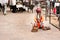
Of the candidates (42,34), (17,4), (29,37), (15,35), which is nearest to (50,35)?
(42,34)

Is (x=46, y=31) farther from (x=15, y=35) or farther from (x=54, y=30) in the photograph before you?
(x=15, y=35)

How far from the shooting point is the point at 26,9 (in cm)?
1101

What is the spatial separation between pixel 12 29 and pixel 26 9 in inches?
196

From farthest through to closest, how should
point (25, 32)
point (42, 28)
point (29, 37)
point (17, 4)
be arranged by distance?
point (17, 4) → point (42, 28) → point (25, 32) → point (29, 37)

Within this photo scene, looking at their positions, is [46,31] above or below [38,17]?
below

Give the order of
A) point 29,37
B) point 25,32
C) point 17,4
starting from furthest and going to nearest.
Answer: point 17,4, point 25,32, point 29,37

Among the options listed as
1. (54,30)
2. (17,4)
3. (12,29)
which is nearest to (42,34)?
(54,30)

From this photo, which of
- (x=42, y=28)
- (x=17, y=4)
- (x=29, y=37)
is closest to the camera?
(x=29, y=37)

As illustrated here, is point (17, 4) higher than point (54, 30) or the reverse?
higher

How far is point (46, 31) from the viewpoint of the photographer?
5.82 meters

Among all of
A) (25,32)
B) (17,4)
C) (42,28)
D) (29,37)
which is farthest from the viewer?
(17,4)

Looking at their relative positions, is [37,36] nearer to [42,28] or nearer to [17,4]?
[42,28]

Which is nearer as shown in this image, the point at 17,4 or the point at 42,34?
the point at 42,34

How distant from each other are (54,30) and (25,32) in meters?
0.94
